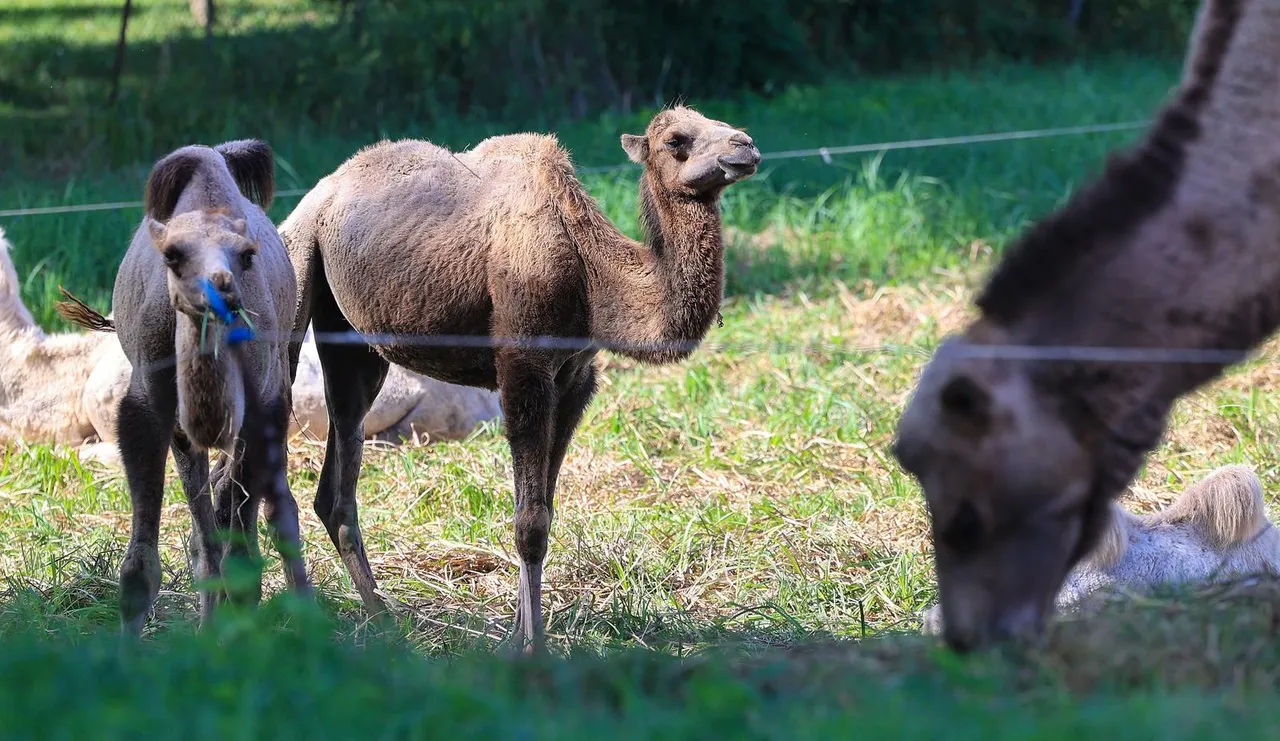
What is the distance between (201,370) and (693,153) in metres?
1.96

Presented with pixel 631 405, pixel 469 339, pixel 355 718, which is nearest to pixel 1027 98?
pixel 631 405

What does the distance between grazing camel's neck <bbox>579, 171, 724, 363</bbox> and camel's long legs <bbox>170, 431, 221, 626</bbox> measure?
4.85 ft

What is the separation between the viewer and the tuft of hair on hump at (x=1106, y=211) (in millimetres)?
3342

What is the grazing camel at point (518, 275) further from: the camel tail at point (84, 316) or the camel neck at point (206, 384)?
the camel neck at point (206, 384)

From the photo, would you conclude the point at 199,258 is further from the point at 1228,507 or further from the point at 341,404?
the point at 1228,507

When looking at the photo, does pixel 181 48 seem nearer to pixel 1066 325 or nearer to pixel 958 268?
pixel 958 268

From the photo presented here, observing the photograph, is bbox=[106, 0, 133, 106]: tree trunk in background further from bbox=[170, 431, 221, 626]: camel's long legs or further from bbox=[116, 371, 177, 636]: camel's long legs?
bbox=[116, 371, 177, 636]: camel's long legs

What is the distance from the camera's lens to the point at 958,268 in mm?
9859

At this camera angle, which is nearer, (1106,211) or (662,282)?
(1106,211)

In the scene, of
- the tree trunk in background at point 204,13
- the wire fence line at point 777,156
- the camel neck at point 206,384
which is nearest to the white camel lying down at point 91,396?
the wire fence line at point 777,156

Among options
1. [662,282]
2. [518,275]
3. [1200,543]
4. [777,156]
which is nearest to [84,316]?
[518,275]

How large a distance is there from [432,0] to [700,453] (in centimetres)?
908

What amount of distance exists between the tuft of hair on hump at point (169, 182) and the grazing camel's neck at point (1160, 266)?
2820 millimetres

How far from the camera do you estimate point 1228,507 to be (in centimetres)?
514
